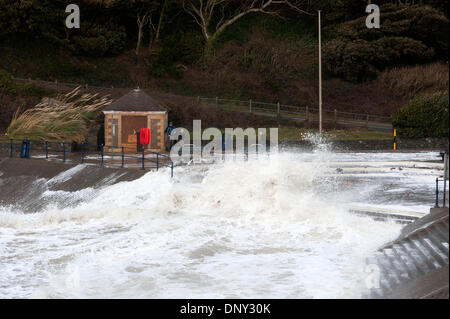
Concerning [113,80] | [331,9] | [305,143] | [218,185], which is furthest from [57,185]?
[331,9]

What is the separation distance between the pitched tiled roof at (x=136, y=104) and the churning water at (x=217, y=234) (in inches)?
259

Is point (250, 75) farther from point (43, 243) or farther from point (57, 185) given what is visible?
point (43, 243)

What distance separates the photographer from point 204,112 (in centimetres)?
3969

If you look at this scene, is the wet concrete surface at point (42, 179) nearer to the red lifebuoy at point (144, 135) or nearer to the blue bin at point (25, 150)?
the blue bin at point (25, 150)

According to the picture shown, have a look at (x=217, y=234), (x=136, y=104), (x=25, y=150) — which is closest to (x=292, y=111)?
(x=136, y=104)

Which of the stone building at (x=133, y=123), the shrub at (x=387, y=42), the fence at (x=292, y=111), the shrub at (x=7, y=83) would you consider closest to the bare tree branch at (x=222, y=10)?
the shrub at (x=387, y=42)

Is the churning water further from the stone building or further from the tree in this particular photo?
the tree

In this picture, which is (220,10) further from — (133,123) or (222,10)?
(133,123)

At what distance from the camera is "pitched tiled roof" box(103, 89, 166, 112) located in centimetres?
2981

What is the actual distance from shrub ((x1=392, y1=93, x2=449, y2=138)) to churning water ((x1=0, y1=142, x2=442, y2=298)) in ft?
26.8

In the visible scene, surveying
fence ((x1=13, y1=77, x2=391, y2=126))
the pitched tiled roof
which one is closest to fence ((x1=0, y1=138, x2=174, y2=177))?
the pitched tiled roof

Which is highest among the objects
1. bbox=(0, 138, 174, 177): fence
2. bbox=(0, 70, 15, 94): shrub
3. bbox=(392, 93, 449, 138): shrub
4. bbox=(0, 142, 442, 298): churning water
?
bbox=(0, 70, 15, 94): shrub

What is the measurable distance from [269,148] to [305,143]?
6.48 ft

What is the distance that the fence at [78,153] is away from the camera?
26.6 metres
